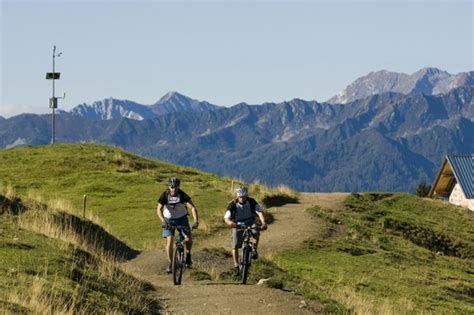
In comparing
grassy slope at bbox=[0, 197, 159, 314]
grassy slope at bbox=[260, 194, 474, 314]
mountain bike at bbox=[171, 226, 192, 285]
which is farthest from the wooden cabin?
grassy slope at bbox=[0, 197, 159, 314]

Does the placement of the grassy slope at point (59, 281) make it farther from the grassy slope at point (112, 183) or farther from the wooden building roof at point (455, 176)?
the wooden building roof at point (455, 176)

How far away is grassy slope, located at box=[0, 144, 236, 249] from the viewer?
116 ft

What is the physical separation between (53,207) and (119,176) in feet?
60.8

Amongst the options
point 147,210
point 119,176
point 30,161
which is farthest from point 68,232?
point 30,161

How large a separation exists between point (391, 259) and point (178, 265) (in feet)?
50.7

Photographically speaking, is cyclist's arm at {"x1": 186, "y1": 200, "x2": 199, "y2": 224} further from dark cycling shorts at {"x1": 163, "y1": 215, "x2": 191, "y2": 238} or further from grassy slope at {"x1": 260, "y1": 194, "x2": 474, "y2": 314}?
grassy slope at {"x1": 260, "y1": 194, "x2": 474, "y2": 314}

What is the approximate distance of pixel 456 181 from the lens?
7738 cm

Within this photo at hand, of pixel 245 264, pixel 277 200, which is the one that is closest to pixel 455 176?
pixel 277 200

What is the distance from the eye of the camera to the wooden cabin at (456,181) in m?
73.1

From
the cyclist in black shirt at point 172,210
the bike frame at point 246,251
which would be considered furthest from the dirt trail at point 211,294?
the cyclist in black shirt at point 172,210

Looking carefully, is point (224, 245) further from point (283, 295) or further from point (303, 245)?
point (283, 295)

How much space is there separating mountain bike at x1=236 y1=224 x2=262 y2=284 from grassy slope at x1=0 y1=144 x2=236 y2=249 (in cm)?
853

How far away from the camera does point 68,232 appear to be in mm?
24734

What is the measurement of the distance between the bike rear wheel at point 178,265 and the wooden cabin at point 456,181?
5410 centimetres
